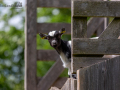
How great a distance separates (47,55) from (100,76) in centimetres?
403

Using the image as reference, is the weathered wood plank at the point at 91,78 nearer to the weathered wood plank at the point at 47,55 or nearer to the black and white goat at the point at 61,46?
the black and white goat at the point at 61,46

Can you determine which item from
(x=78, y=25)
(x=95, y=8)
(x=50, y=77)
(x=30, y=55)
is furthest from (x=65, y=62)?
(x=95, y=8)

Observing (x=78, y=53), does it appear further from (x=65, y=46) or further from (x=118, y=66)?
(x=65, y=46)

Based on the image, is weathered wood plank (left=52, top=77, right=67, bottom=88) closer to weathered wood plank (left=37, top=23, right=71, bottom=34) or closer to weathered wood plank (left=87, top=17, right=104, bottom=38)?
weathered wood plank (left=37, top=23, right=71, bottom=34)

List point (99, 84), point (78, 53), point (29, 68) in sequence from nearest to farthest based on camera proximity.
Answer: point (99, 84) → point (78, 53) → point (29, 68)

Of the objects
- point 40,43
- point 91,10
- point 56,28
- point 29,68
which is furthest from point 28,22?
point 40,43

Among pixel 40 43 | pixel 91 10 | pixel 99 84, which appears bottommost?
pixel 40 43

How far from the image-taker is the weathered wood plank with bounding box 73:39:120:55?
284cm

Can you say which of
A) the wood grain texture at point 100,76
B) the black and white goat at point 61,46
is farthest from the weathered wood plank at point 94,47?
the black and white goat at point 61,46

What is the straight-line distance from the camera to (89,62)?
2.86m

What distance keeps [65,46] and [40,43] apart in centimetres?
831

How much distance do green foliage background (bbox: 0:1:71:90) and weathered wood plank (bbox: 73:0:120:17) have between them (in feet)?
36.1

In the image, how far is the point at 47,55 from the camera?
659 centimetres

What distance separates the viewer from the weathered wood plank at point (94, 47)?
2842mm
